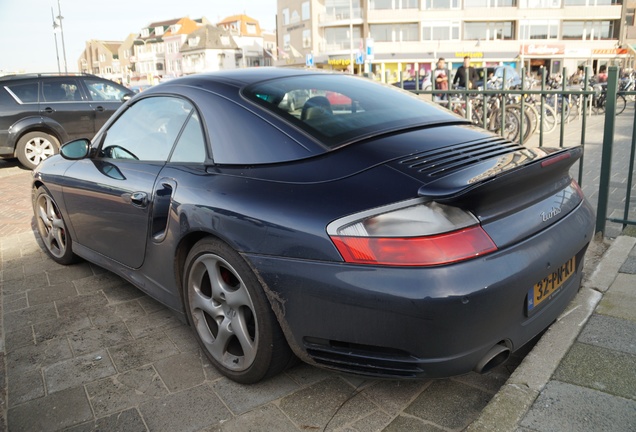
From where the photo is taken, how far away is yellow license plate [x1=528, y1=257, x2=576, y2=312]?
2244 mm

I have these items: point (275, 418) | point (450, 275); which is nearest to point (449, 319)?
point (450, 275)

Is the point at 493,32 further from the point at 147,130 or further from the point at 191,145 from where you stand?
the point at 191,145

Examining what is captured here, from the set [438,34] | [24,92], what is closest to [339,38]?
[438,34]

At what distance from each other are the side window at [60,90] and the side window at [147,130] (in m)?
7.70

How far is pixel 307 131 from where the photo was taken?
2479mm

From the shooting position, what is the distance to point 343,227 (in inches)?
80.7

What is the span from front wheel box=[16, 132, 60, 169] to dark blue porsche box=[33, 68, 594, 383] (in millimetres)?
7934

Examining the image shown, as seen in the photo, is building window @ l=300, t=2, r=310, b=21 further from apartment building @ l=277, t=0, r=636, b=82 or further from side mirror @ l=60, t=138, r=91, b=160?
side mirror @ l=60, t=138, r=91, b=160

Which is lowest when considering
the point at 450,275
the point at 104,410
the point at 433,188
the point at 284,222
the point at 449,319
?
the point at 104,410

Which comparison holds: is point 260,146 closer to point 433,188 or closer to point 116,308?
point 433,188

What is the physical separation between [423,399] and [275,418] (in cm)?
67

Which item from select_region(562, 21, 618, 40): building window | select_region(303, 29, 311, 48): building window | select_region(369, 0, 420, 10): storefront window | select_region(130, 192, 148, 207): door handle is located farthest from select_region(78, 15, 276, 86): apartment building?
select_region(130, 192, 148, 207): door handle

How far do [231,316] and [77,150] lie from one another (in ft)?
6.56

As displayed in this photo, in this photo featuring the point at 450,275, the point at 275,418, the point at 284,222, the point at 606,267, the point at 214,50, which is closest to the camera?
the point at 450,275
